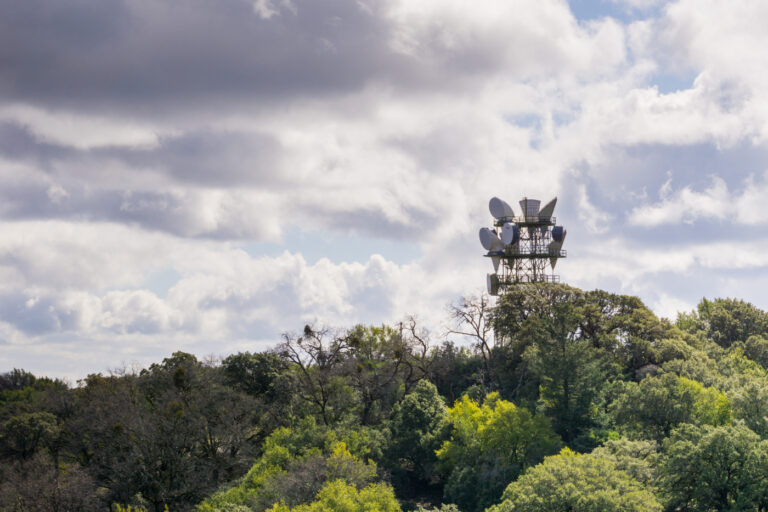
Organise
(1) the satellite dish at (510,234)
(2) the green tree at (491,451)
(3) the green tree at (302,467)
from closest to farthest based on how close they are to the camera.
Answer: (3) the green tree at (302,467) < (2) the green tree at (491,451) < (1) the satellite dish at (510,234)

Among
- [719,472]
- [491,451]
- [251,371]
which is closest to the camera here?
[719,472]

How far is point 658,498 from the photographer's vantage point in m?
45.3

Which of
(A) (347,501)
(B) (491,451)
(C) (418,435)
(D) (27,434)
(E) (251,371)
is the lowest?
(A) (347,501)

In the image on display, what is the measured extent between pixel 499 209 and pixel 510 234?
4119 millimetres

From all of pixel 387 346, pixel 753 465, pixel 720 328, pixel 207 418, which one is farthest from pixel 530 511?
pixel 720 328

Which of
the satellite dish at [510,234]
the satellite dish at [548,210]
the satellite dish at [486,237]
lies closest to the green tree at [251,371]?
the satellite dish at [486,237]

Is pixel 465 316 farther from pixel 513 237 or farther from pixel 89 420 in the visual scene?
pixel 89 420

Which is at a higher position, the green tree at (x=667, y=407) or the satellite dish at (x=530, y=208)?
the satellite dish at (x=530, y=208)

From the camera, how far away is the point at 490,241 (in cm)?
8438

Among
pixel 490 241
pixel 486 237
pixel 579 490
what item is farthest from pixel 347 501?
pixel 486 237

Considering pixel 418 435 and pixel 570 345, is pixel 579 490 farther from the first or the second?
pixel 418 435

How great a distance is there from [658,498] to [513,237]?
140ft

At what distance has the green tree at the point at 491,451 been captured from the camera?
5506cm

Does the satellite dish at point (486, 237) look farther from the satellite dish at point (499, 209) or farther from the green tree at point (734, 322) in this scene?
the green tree at point (734, 322)
